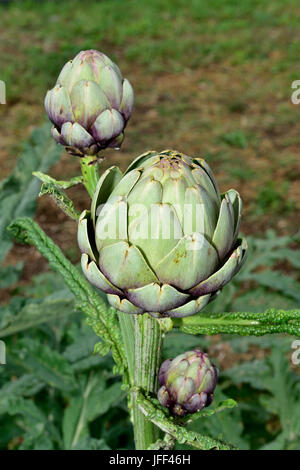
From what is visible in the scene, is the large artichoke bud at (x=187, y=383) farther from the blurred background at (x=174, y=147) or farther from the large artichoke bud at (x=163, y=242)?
the blurred background at (x=174, y=147)

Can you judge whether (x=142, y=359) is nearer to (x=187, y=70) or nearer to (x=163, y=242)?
(x=163, y=242)

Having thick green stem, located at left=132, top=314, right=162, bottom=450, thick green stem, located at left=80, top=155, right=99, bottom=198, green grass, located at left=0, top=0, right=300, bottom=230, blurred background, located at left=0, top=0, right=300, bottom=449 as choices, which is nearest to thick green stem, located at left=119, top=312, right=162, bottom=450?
thick green stem, located at left=132, top=314, right=162, bottom=450

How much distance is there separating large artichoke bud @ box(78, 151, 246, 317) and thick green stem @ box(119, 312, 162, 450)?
6cm

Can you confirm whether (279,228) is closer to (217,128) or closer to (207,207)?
(217,128)

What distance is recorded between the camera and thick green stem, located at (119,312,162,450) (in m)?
0.71

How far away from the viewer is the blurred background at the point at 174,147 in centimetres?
127

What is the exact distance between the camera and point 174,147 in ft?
11.8

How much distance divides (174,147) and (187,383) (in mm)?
2908

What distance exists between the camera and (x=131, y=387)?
0.73 metres

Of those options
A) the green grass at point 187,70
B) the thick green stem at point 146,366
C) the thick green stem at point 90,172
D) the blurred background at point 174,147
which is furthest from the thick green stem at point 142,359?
the green grass at point 187,70

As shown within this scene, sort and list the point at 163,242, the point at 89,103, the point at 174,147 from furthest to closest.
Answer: the point at 174,147 < the point at 89,103 < the point at 163,242

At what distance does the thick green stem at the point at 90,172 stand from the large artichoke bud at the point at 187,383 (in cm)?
23

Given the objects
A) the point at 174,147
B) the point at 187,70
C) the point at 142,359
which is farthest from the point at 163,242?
the point at 187,70

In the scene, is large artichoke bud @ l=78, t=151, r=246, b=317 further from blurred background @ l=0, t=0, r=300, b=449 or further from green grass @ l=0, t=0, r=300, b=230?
green grass @ l=0, t=0, r=300, b=230
